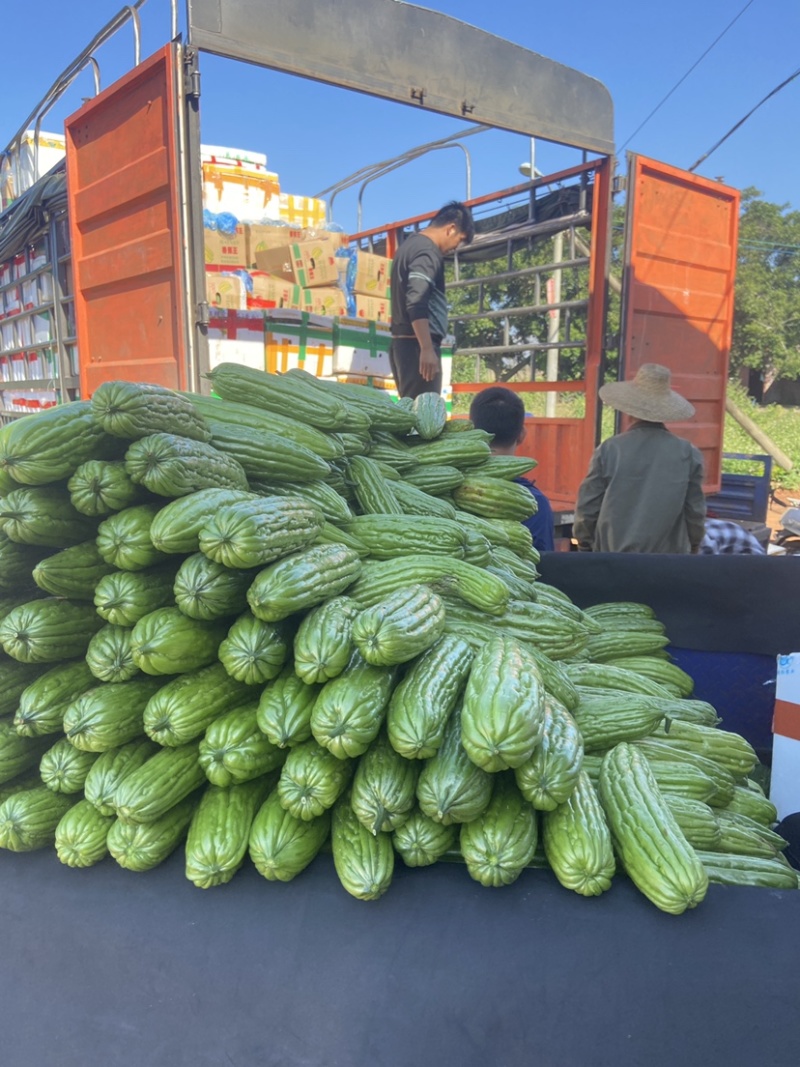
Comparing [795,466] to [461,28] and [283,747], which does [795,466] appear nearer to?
[461,28]

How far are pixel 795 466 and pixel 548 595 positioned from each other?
18996 mm

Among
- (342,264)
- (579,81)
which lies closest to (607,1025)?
(579,81)

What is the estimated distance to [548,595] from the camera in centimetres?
234

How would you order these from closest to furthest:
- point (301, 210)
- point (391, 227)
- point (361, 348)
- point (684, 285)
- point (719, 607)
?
point (719, 607) < point (361, 348) < point (684, 285) < point (301, 210) < point (391, 227)

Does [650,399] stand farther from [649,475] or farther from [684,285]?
[684,285]

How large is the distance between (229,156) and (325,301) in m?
2.38

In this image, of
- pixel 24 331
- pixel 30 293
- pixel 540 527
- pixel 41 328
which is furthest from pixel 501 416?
pixel 24 331

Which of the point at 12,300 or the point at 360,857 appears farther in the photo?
the point at 12,300

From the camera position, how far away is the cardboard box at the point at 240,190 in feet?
25.0

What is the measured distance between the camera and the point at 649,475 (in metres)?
4.75

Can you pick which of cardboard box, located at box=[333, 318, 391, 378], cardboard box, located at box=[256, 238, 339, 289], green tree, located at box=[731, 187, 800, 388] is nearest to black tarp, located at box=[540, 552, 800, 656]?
cardboard box, located at box=[333, 318, 391, 378]

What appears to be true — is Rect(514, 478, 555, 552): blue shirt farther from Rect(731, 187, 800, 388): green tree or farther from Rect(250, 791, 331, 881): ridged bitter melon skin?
Rect(731, 187, 800, 388): green tree

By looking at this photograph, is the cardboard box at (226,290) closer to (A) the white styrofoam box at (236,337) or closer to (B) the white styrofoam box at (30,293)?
(A) the white styrofoam box at (236,337)

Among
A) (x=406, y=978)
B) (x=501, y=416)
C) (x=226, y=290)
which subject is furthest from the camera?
(x=226, y=290)
